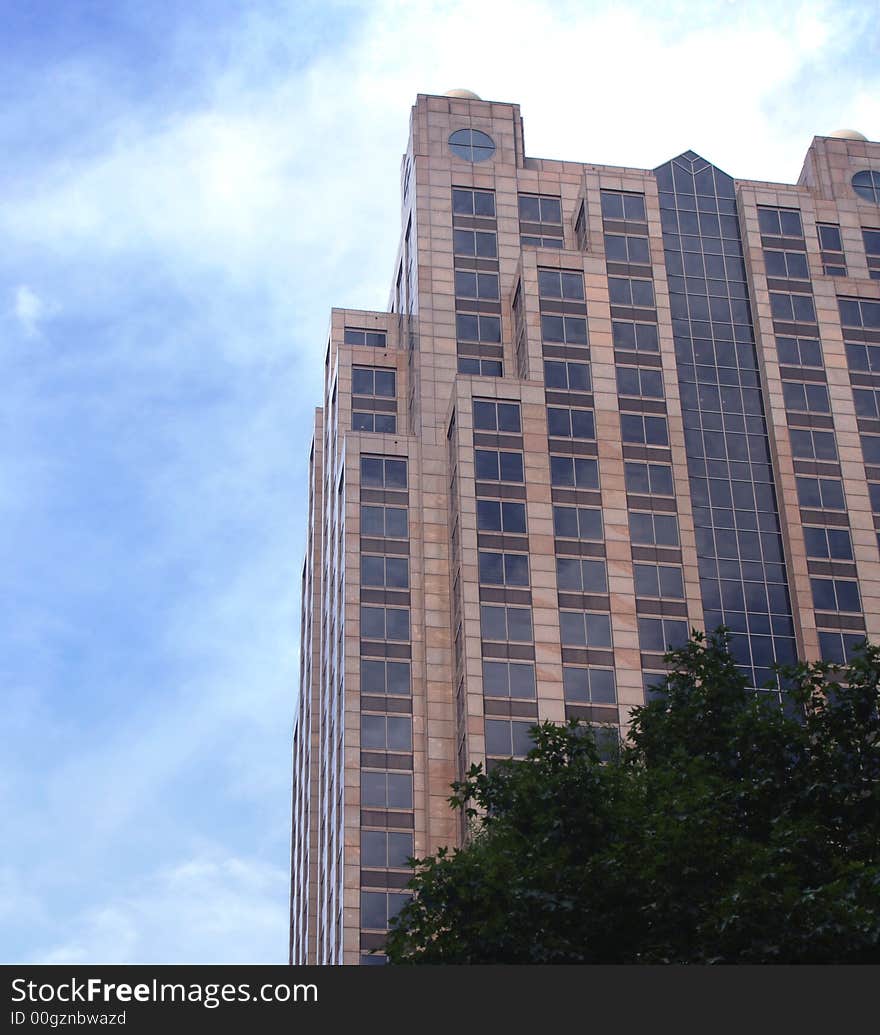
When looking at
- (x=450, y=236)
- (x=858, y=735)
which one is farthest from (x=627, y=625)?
(x=858, y=735)

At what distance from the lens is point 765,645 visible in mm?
102750

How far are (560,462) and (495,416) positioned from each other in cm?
504

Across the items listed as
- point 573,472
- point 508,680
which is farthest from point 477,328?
point 508,680

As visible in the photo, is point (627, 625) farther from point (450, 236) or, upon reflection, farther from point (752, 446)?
point (450, 236)

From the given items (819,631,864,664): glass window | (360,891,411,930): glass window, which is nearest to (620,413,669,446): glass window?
(819,631,864,664): glass window

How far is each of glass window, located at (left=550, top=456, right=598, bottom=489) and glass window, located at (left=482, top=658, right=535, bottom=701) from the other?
13.2m

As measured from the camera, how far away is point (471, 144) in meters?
123

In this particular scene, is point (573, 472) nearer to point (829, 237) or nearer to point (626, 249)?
point (626, 249)

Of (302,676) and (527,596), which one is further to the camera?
(302,676)

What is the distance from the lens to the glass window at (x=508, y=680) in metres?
96.5

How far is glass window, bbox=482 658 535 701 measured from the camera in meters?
96.5

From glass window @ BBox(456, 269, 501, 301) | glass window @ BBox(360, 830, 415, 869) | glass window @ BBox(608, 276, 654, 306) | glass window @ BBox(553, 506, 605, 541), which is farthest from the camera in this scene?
glass window @ BBox(456, 269, 501, 301)

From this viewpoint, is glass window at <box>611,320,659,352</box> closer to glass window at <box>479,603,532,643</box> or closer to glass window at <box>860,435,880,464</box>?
glass window at <box>860,435,880,464</box>

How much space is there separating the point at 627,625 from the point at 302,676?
153 ft
